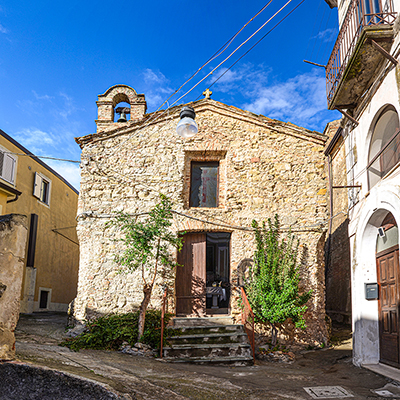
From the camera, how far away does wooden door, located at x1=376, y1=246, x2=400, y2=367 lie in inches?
256

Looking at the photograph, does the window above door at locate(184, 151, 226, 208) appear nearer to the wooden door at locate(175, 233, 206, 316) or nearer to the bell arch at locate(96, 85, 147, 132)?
the wooden door at locate(175, 233, 206, 316)

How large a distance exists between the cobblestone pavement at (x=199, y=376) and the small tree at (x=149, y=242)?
1705 mm

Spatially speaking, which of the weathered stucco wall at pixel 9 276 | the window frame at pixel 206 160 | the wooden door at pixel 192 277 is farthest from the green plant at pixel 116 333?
the weathered stucco wall at pixel 9 276

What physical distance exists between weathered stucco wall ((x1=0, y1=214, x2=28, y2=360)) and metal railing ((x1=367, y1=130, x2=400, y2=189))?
18.7 ft

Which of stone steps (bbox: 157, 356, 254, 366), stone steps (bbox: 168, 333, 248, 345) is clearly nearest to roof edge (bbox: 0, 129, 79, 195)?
stone steps (bbox: 168, 333, 248, 345)

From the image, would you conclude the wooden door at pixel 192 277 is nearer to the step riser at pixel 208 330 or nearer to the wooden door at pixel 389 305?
the step riser at pixel 208 330

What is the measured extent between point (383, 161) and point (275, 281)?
362cm

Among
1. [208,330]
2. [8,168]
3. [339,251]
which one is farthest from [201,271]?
[8,168]

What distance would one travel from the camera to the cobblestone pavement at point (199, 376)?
4.54m

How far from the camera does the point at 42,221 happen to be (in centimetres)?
1560

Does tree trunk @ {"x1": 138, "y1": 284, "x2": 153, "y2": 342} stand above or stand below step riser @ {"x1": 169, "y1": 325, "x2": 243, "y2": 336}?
above

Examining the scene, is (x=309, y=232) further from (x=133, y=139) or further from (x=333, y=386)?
(x=133, y=139)

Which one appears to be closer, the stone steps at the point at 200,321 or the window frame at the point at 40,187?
the stone steps at the point at 200,321

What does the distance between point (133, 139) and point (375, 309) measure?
7.05 meters
